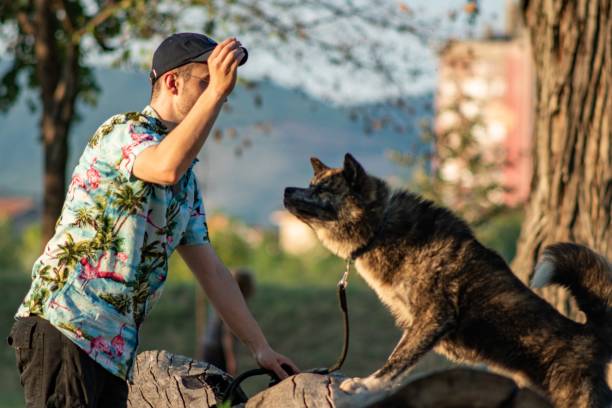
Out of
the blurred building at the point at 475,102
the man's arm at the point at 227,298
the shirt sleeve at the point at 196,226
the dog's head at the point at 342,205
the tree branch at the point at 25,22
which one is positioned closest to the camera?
the shirt sleeve at the point at 196,226

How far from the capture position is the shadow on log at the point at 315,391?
3.69 m

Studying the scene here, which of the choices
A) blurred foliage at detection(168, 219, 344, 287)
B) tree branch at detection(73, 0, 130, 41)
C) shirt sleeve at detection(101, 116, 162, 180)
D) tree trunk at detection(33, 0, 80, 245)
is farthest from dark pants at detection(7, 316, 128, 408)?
blurred foliage at detection(168, 219, 344, 287)

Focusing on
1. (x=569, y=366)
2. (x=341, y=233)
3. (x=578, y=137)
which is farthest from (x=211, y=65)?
(x=578, y=137)

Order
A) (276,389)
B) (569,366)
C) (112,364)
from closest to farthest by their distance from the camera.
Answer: (112,364), (276,389), (569,366)

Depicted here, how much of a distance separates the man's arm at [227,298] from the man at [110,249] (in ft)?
1.41

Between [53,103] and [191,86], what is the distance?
9.21 metres

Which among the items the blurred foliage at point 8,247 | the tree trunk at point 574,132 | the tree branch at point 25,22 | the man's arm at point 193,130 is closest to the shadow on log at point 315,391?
the man's arm at point 193,130

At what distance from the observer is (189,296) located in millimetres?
20000

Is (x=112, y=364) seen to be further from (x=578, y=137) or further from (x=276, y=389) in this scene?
(x=578, y=137)

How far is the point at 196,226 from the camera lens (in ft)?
14.8

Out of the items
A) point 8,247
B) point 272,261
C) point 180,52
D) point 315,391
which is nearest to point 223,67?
point 180,52

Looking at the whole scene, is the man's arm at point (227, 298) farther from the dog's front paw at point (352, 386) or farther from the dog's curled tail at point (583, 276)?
the dog's curled tail at point (583, 276)

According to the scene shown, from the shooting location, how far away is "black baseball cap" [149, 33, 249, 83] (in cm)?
407

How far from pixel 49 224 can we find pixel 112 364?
29.5ft
